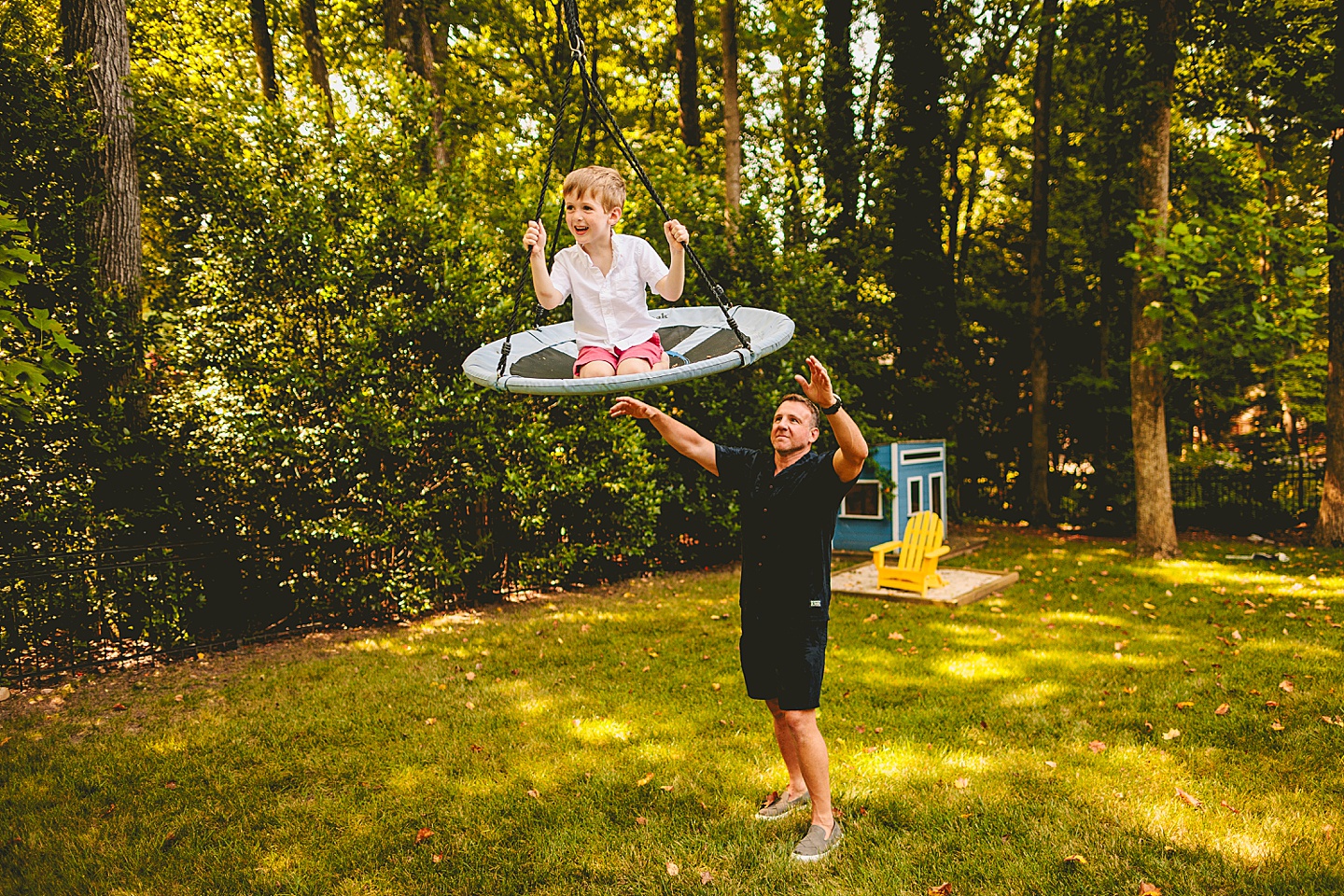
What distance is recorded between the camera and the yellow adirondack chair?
28.0 feet

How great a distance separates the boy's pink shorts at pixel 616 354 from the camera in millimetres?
3395

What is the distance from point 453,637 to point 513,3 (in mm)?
13461

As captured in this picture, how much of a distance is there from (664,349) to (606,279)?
0.45 m

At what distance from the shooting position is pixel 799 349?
1080cm

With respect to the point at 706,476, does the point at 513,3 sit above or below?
above

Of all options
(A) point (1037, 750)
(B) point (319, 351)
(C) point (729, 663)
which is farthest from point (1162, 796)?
(B) point (319, 351)

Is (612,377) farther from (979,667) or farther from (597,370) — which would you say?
(979,667)

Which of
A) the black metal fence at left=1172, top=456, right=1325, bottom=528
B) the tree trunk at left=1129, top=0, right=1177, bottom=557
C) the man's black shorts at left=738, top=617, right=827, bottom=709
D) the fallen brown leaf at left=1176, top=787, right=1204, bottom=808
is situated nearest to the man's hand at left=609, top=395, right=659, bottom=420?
the man's black shorts at left=738, top=617, right=827, bottom=709

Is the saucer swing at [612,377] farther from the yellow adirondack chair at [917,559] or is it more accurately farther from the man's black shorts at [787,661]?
the yellow adirondack chair at [917,559]

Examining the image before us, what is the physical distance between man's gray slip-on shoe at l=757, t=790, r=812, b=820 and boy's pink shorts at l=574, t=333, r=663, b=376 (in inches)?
88.7

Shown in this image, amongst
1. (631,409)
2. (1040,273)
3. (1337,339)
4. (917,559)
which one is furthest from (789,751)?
(1040,273)

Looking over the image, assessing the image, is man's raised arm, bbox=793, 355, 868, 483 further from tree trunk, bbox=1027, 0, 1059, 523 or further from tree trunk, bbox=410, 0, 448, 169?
tree trunk, bbox=1027, 0, 1059, 523

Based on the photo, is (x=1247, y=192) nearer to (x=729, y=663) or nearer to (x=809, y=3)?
(x=809, y=3)

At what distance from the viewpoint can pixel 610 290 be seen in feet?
11.6
